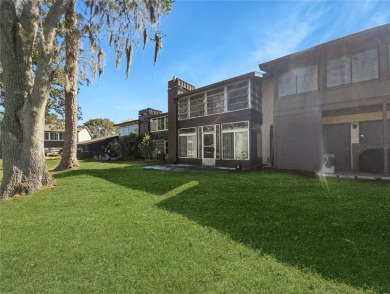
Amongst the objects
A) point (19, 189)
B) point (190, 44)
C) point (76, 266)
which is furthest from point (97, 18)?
point (76, 266)

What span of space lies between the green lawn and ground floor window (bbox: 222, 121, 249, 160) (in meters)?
6.66

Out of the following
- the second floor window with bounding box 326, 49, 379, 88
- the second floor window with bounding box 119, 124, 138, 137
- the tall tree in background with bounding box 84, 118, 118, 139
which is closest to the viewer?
the second floor window with bounding box 326, 49, 379, 88

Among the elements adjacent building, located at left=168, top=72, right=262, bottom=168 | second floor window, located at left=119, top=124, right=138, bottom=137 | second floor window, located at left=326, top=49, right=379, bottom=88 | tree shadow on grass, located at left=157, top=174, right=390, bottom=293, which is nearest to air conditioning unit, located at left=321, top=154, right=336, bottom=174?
tree shadow on grass, located at left=157, top=174, right=390, bottom=293

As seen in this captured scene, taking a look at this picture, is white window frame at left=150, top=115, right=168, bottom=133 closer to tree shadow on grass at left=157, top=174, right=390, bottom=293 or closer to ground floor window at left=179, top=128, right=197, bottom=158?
ground floor window at left=179, top=128, right=197, bottom=158

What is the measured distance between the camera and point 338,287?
262cm

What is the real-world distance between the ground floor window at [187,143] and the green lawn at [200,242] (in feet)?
32.7

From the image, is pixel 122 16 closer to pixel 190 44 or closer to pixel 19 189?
pixel 190 44

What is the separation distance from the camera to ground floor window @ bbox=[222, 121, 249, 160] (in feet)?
44.8

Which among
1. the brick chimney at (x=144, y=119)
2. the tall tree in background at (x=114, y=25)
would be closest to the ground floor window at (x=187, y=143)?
the tall tree in background at (x=114, y=25)

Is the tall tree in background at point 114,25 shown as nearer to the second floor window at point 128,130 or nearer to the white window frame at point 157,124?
the white window frame at point 157,124

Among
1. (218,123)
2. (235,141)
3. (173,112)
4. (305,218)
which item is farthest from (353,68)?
(173,112)

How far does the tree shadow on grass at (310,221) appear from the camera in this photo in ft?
10.3

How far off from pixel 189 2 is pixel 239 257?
10.3m

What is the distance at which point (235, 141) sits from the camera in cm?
1423
